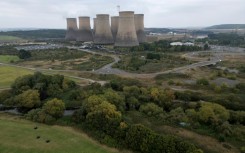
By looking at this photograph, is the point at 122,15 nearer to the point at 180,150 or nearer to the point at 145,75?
the point at 145,75

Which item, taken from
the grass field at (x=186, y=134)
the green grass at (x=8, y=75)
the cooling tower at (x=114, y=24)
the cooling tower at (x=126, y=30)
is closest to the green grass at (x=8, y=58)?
the green grass at (x=8, y=75)

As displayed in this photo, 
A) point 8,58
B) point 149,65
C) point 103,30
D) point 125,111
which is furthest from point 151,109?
point 103,30

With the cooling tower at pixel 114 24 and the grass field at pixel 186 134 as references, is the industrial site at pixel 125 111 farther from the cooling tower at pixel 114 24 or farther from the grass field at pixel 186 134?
the cooling tower at pixel 114 24

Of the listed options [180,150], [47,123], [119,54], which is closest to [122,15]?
[119,54]

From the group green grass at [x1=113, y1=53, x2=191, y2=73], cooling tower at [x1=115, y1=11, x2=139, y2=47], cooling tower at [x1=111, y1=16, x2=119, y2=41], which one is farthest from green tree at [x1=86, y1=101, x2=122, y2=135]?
cooling tower at [x1=111, y1=16, x2=119, y2=41]

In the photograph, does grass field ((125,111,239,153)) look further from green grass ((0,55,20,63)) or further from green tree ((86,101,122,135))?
green grass ((0,55,20,63))

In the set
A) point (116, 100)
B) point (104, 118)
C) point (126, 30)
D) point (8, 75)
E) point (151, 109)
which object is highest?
point (126, 30)

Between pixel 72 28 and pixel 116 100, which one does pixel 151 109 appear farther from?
pixel 72 28
